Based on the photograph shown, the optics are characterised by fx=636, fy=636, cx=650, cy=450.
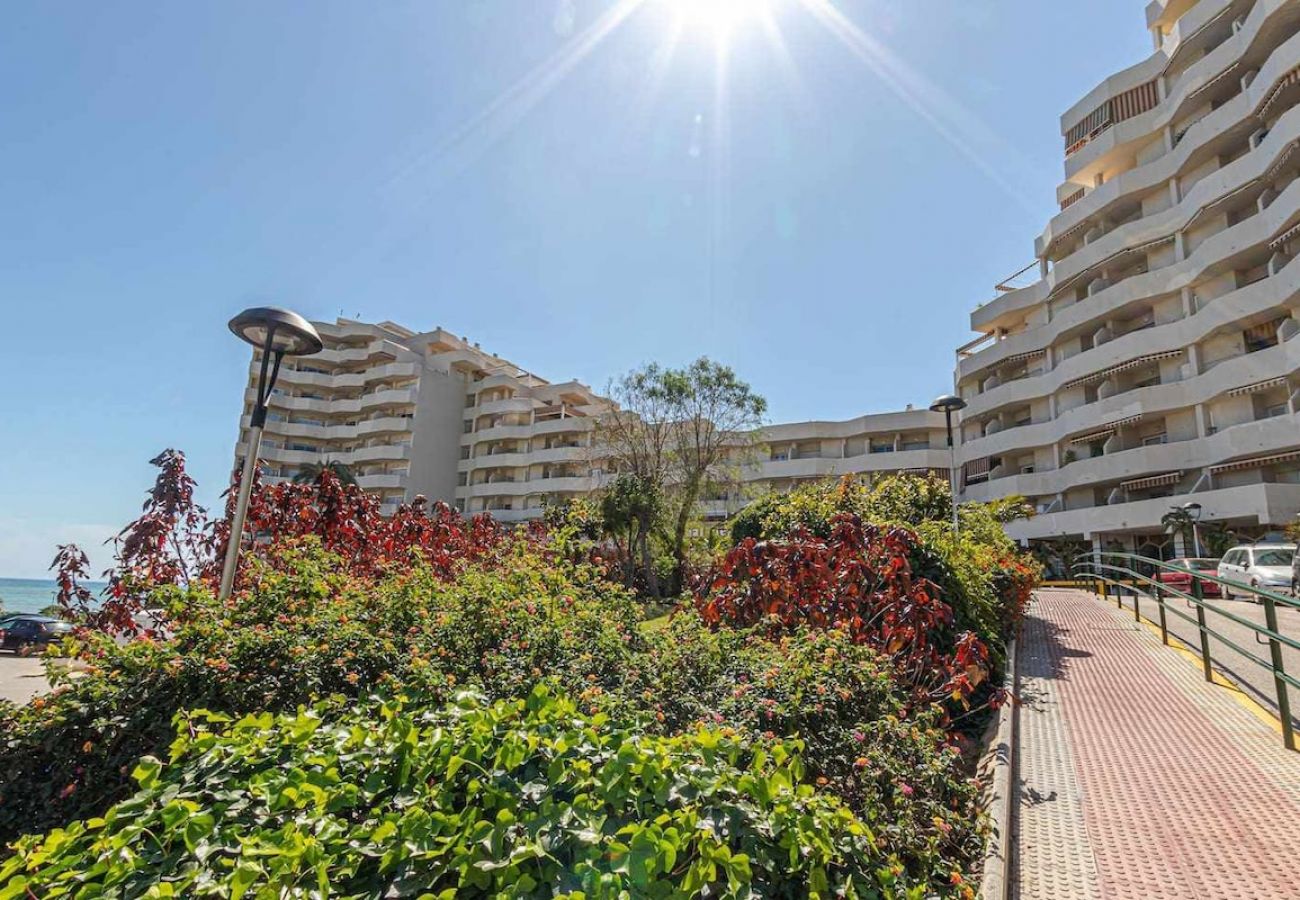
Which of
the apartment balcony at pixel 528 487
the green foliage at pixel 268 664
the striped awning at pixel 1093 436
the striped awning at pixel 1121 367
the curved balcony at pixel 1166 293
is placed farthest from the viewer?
the apartment balcony at pixel 528 487

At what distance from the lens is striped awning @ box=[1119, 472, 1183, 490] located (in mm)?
25109

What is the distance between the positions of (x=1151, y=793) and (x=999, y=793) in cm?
101

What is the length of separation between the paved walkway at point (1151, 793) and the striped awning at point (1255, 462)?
885 inches

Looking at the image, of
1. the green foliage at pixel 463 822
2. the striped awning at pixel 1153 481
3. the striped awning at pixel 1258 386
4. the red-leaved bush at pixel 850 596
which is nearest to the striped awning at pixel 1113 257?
the striped awning at pixel 1258 386

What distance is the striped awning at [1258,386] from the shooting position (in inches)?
865

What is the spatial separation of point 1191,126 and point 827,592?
32972 mm

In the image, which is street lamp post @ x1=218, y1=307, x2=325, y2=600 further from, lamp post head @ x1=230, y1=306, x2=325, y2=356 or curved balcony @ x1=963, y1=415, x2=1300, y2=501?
curved balcony @ x1=963, y1=415, x2=1300, y2=501

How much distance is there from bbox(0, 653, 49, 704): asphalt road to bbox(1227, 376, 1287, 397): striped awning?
107ft

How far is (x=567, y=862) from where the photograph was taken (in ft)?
5.36

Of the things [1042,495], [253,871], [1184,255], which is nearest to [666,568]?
[1042,495]

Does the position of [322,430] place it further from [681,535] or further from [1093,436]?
[1093,436]

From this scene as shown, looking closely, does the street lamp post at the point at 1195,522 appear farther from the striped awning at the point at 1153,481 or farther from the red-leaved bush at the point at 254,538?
the red-leaved bush at the point at 254,538

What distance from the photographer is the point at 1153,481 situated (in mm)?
25781

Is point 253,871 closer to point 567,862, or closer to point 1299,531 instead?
point 567,862
